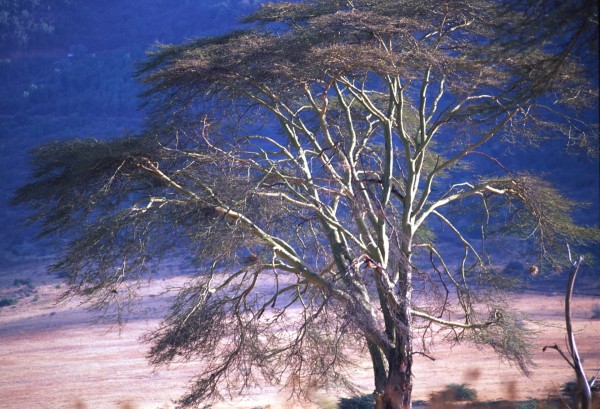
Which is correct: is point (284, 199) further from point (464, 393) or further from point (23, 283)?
point (23, 283)

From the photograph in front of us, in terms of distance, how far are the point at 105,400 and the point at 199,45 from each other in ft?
27.2

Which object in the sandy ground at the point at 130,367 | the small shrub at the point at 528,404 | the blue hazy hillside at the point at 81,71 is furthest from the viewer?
the blue hazy hillside at the point at 81,71

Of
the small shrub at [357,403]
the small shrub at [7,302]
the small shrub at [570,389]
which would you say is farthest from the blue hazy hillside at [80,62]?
the small shrub at [570,389]

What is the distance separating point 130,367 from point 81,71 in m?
47.5

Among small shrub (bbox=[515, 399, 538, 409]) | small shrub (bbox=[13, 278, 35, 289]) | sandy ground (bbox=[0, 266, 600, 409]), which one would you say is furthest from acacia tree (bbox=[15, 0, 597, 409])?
small shrub (bbox=[13, 278, 35, 289])

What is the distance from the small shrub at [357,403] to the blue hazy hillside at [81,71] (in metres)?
30.2

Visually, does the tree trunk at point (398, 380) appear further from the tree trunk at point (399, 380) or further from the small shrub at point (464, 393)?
the small shrub at point (464, 393)

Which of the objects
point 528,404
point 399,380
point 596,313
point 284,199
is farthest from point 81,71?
point 399,380

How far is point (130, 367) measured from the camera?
20.8m

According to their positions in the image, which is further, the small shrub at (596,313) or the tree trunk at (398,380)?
the small shrub at (596,313)

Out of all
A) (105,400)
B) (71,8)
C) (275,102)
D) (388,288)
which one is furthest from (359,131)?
(71,8)

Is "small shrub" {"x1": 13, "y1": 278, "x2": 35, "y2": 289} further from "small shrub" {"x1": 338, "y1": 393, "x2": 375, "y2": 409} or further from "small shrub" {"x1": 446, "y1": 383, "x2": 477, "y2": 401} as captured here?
"small shrub" {"x1": 446, "y1": 383, "x2": 477, "y2": 401}

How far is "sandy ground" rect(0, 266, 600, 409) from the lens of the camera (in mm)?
15555

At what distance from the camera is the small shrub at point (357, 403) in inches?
516
